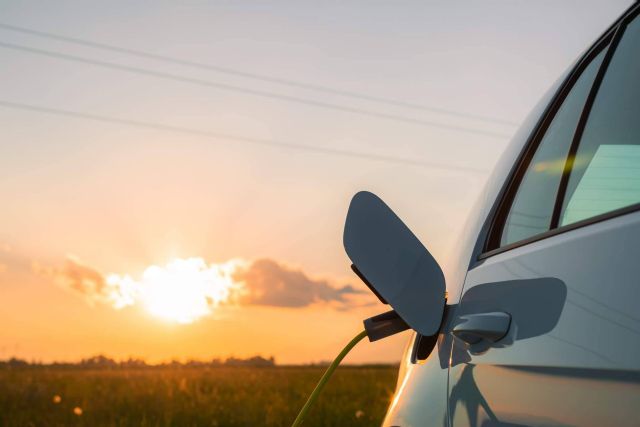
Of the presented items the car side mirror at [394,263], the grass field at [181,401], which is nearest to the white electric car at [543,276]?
the car side mirror at [394,263]

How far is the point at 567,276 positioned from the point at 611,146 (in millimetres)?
450

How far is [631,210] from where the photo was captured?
4.42ft

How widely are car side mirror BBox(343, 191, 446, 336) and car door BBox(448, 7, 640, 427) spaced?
73 mm

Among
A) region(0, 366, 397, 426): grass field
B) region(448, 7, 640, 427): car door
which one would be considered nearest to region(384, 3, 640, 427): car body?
region(448, 7, 640, 427): car door

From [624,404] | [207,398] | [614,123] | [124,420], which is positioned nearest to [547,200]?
[614,123]

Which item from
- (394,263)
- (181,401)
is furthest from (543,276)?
(181,401)

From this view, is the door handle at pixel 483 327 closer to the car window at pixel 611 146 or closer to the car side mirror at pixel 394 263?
the car side mirror at pixel 394 263

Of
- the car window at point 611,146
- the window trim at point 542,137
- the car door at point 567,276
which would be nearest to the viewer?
the car door at point 567,276

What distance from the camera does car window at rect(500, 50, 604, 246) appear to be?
1.94 m

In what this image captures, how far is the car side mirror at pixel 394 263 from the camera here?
199cm

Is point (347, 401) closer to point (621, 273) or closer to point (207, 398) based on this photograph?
point (207, 398)

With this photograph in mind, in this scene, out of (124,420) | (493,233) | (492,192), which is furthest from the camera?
(124,420)

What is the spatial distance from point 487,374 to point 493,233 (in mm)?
544

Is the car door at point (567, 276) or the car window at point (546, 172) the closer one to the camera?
the car door at point (567, 276)
